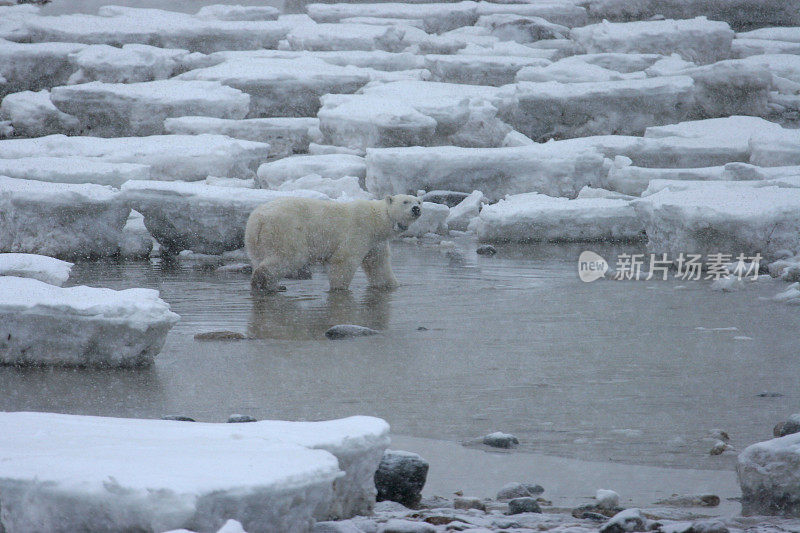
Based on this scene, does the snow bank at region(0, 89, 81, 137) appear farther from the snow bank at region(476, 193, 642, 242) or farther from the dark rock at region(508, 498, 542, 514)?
the dark rock at region(508, 498, 542, 514)

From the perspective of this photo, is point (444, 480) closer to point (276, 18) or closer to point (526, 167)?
point (526, 167)

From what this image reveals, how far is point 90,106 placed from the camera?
15.3 meters

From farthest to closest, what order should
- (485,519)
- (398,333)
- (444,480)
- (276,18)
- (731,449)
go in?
(276,18), (398,333), (731,449), (444,480), (485,519)

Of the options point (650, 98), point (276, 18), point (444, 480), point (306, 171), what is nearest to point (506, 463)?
point (444, 480)

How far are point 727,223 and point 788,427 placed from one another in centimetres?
513

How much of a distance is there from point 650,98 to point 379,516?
13.2 metres

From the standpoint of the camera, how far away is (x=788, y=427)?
3969 millimetres

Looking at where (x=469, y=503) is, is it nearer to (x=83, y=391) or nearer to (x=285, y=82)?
(x=83, y=391)

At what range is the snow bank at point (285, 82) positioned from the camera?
53.7ft

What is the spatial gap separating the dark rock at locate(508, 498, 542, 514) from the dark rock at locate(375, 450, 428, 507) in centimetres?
34

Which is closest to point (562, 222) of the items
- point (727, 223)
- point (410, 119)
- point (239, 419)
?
point (727, 223)

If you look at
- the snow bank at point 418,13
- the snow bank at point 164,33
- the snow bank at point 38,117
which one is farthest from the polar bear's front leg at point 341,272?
the snow bank at point 418,13

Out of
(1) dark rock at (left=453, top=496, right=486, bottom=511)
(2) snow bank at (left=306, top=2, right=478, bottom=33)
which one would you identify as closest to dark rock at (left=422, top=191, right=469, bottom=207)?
(1) dark rock at (left=453, top=496, right=486, bottom=511)

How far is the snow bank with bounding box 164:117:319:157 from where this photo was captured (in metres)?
14.4
